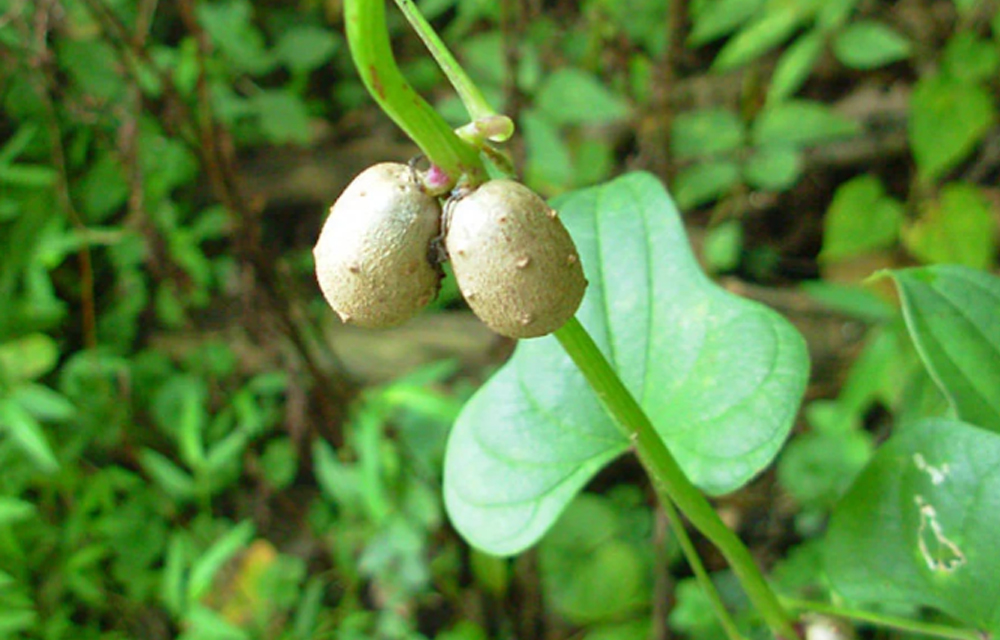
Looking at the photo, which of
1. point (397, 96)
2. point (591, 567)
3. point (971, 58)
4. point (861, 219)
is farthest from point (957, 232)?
point (397, 96)

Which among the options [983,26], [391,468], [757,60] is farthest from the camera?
[757,60]

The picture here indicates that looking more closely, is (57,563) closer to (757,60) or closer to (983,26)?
(757,60)

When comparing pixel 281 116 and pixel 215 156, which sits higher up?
pixel 215 156

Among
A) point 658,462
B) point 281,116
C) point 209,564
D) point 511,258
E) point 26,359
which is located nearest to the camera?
point 511,258

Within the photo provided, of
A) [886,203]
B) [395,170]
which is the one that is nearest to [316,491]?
[886,203]

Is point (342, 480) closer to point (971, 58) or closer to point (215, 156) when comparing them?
point (215, 156)

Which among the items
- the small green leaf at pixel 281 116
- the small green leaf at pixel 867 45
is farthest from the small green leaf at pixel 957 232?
the small green leaf at pixel 281 116
